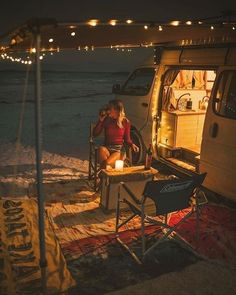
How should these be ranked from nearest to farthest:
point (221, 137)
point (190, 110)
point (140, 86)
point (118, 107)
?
point (221, 137) → point (118, 107) → point (190, 110) → point (140, 86)

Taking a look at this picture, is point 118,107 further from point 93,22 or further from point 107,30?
point 93,22

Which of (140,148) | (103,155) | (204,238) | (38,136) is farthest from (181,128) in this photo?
(38,136)

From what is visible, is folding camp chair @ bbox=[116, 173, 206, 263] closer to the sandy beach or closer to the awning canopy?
the sandy beach

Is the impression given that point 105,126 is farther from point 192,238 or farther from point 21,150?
point 21,150

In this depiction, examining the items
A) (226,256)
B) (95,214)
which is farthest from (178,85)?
(226,256)

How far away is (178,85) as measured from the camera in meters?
7.63

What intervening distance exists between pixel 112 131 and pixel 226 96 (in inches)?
84.2

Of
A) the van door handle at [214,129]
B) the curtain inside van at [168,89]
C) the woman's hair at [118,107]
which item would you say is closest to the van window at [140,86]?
the curtain inside van at [168,89]

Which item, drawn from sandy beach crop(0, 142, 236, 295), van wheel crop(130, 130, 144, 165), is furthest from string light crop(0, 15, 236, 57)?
van wheel crop(130, 130, 144, 165)

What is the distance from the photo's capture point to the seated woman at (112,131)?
6.24 metres

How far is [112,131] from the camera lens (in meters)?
6.34

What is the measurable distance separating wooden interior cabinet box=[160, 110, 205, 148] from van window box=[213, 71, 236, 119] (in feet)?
4.79

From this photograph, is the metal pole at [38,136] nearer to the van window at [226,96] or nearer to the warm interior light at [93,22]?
the warm interior light at [93,22]

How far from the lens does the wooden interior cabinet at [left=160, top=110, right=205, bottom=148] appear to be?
7027mm
